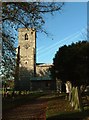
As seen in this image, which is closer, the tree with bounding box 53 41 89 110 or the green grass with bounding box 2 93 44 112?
the green grass with bounding box 2 93 44 112

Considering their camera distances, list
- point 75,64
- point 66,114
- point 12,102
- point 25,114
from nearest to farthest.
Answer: point 66,114
point 25,114
point 12,102
point 75,64

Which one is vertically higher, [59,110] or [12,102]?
[12,102]

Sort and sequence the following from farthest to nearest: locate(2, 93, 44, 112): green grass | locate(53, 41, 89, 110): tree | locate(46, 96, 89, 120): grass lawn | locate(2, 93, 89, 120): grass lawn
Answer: locate(53, 41, 89, 110): tree
locate(2, 93, 44, 112): green grass
locate(2, 93, 89, 120): grass lawn
locate(46, 96, 89, 120): grass lawn

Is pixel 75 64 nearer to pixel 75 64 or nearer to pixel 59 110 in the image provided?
pixel 75 64

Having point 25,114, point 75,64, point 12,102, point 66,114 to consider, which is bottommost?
point 25,114

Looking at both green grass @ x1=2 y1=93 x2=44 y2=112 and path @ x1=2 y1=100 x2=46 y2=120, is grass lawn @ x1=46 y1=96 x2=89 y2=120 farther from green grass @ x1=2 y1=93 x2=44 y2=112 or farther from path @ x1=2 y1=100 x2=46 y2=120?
green grass @ x1=2 y1=93 x2=44 y2=112

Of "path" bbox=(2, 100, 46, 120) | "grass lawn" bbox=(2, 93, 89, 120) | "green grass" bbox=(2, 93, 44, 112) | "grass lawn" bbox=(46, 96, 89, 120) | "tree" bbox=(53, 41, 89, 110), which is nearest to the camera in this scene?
"grass lawn" bbox=(46, 96, 89, 120)

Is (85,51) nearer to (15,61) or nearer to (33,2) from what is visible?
(15,61)

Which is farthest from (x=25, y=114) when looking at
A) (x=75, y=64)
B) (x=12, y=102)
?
(x=75, y=64)

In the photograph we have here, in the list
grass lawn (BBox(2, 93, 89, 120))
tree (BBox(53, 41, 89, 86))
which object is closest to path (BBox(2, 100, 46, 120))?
grass lawn (BBox(2, 93, 89, 120))

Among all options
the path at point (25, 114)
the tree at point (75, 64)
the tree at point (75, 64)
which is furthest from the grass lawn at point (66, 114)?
the tree at point (75, 64)

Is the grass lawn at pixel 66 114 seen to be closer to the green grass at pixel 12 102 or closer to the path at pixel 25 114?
the path at pixel 25 114

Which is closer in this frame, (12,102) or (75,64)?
(12,102)

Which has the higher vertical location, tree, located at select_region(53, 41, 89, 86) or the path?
tree, located at select_region(53, 41, 89, 86)
